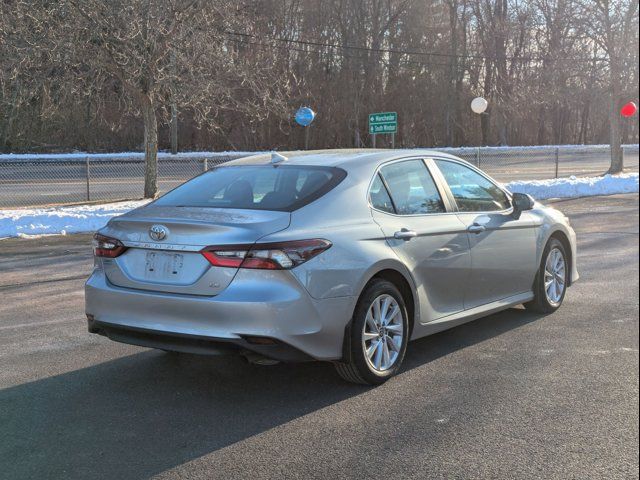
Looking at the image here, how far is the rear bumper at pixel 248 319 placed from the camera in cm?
389

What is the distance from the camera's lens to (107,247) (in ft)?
14.7

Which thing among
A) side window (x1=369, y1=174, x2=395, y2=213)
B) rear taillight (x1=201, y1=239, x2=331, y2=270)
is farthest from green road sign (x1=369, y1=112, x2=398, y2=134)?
rear taillight (x1=201, y1=239, x2=331, y2=270)

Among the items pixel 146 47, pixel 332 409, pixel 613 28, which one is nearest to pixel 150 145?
pixel 146 47

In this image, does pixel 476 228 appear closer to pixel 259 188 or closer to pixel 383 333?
pixel 383 333

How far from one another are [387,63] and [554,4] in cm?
2499

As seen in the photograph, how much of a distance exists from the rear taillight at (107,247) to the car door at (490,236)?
251cm

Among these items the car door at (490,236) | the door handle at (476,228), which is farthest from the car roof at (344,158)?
the door handle at (476,228)

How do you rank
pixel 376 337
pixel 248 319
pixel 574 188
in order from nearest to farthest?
pixel 248 319 → pixel 376 337 → pixel 574 188

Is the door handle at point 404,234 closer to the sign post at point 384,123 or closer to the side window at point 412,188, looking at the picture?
the side window at point 412,188

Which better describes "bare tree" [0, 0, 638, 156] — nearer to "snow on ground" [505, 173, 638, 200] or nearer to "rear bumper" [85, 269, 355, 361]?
"snow on ground" [505, 173, 638, 200]

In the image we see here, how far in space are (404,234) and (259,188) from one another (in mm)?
1059

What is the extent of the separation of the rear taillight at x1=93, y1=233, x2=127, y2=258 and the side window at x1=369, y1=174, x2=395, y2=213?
66.4 inches

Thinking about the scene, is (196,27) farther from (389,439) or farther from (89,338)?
(389,439)

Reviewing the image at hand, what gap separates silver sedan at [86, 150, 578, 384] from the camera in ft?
12.9
